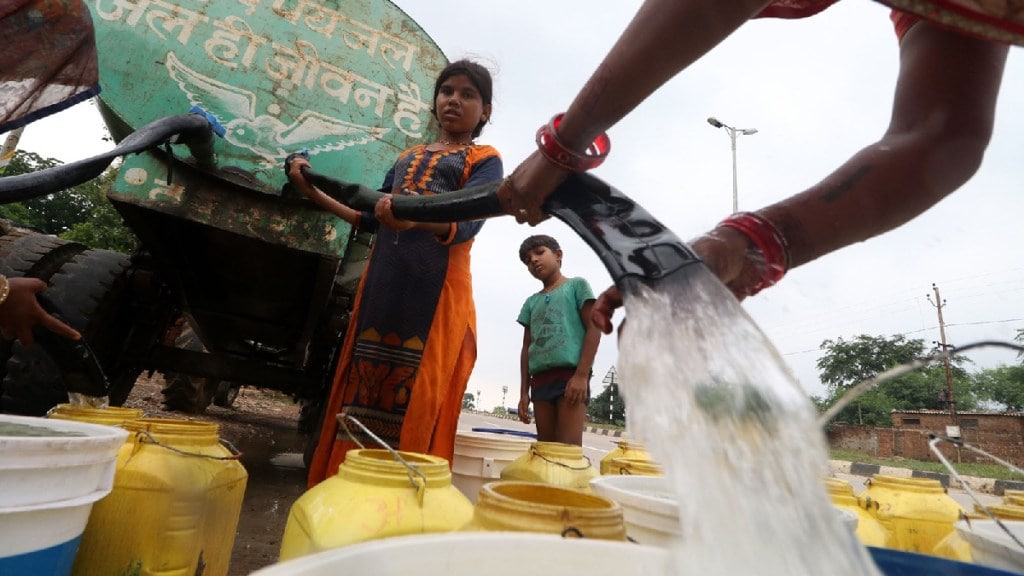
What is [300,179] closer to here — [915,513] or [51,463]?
[51,463]

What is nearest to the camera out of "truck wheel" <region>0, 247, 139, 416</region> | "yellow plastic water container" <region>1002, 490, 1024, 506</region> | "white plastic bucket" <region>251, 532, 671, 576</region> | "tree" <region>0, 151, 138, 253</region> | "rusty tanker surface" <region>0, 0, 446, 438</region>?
"white plastic bucket" <region>251, 532, 671, 576</region>

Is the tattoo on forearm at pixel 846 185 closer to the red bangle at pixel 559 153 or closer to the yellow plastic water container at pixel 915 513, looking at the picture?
the red bangle at pixel 559 153

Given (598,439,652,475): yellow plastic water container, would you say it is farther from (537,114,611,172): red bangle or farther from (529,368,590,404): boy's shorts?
(537,114,611,172): red bangle

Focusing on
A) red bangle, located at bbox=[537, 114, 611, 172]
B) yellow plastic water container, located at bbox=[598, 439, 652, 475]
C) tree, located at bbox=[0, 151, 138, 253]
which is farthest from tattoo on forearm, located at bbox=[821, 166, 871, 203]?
tree, located at bbox=[0, 151, 138, 253]

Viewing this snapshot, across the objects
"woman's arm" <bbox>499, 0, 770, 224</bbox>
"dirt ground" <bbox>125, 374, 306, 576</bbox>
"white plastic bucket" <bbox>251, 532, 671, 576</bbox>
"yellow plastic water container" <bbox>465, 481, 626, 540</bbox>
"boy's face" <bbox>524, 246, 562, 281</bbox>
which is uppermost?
"boy's face" <bbox>524, 246, 562, 281</bbox>

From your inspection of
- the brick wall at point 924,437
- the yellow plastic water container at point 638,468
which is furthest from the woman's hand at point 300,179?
the brick wall at point 924,437

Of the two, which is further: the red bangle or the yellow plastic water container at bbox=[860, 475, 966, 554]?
the yellow plastic water container at bbox=[860, 475, 966, 554]

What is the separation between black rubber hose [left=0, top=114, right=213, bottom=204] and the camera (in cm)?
184

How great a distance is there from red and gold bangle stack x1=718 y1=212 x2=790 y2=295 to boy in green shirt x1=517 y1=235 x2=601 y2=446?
2138 mm

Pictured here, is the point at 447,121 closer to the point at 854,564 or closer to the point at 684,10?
the point at 684,10

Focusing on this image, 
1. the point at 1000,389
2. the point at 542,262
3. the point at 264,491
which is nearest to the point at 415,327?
the point at 264,491

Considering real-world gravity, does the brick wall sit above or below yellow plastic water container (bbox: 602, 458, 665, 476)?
above

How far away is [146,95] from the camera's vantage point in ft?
8.86

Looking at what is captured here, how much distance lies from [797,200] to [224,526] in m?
1.81
